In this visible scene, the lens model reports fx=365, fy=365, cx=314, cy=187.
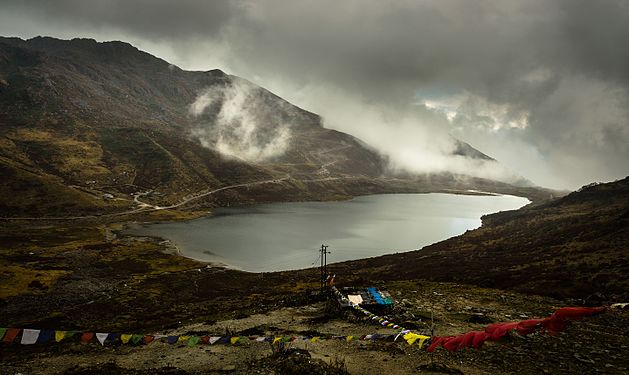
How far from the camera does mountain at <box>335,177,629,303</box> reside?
162ft

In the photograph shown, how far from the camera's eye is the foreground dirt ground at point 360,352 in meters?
23.5

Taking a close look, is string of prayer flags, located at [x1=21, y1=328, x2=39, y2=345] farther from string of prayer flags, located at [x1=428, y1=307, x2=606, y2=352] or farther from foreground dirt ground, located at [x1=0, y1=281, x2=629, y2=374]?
string of prayer flags, located at [x1=428, y1=307, x2=606, y2=352]

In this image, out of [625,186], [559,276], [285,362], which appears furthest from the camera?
[625,186]

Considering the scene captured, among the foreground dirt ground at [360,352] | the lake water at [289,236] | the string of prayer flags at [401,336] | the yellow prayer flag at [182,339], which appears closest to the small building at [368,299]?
the foreground dirt ground at [360,352]

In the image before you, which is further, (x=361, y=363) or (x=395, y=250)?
(x=395, y=250)

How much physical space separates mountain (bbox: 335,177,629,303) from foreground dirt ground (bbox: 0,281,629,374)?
48.2 feet

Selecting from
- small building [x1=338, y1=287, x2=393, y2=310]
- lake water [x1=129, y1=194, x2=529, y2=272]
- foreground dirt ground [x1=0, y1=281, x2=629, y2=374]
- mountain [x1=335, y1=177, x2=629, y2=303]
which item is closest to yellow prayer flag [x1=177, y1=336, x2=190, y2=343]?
foreground dirt ground [x1=0, y1=281, x2=629, y2=374]

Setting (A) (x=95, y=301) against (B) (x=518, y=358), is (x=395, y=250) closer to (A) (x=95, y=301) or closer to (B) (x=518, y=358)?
(A) (x=95, y=301)

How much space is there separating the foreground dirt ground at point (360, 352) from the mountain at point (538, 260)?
48.2 ft

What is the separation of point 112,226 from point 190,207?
57742 mm

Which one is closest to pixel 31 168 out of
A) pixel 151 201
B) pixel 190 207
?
pixel 151 201

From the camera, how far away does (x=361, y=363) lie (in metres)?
25.0

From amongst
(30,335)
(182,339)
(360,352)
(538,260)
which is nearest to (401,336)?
(360,352)

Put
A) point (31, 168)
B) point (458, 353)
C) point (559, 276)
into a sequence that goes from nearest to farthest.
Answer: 1. point (458, 353)
2. point (559, 276)
3. point (31, 168)
